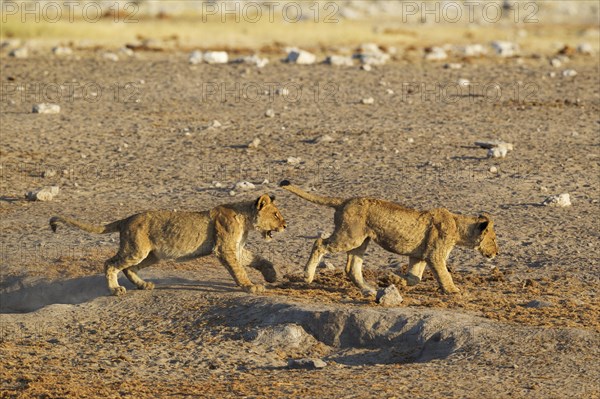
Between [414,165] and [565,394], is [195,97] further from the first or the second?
[565,394]

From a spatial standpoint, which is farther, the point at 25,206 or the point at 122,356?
the point at 25,206

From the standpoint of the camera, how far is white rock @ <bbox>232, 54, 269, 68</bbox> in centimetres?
2408

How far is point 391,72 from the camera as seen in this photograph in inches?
928

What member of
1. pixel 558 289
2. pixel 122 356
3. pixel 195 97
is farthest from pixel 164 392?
pixel 195 97

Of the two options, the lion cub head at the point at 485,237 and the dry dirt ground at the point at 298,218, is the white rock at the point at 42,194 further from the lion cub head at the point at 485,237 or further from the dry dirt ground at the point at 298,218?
the lion cub head at the point at 485,237

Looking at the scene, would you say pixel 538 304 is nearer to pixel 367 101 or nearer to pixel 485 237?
pixel 485 237

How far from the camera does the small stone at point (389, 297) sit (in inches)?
413

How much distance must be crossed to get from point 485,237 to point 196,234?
2.59 m

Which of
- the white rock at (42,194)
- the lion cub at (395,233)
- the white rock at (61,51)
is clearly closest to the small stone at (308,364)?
the lion cub at (395,233)

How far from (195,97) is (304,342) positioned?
11780 millimetres

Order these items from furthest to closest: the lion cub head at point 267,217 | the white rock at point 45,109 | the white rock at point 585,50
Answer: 1. the white rock at point 585,50
2. the white rock at point 45,109
3. the lion cub head at point 267,217

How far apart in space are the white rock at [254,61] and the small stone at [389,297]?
1380 centimetres

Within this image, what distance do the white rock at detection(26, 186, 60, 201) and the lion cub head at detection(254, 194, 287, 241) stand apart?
503 centimetres

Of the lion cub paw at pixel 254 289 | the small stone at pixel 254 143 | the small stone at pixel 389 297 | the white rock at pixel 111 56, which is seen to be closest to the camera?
the small stone at pixel 389 297
